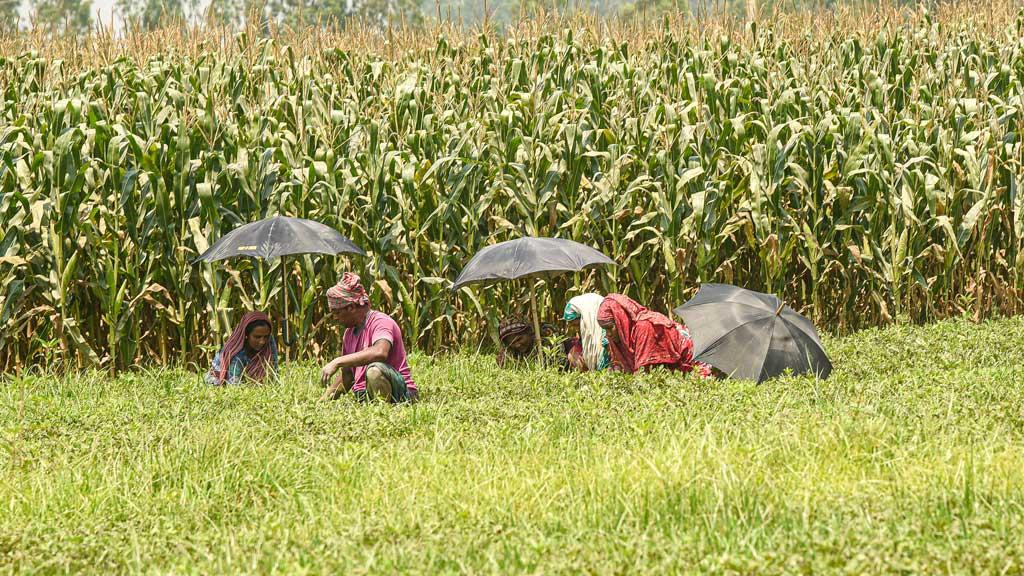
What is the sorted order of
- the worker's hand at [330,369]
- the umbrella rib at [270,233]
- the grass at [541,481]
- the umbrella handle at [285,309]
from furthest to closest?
the umbrella handle at [285,309] < the umbrella rib at [270,233] < the worker's hand at [330,369] < the grass at [541,481]

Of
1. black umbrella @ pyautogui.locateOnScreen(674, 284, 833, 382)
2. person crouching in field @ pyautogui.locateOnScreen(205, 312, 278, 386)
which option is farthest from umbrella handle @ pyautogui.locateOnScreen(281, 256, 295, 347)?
black umbrella @ pyautogui.locateOnScreen(674, 284, 833, 382)

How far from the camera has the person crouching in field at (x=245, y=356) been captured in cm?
902

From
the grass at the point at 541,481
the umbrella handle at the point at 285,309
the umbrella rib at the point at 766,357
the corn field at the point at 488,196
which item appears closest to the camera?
the grass at the point at 541,481

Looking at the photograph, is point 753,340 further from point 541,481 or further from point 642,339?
point 541,481

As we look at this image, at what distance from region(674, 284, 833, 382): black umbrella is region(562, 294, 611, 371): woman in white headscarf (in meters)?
0.81

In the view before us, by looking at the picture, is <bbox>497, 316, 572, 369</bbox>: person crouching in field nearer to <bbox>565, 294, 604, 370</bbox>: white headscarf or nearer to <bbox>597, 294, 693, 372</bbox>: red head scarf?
<bbox>565, 294, 604, 370</bbox>: white headscarf

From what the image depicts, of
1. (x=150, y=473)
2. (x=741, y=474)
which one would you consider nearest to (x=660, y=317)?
(x=741, y=474)

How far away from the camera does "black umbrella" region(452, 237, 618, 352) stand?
883cm

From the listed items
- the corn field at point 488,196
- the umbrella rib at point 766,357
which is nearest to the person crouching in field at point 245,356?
the corn field at point 488,196

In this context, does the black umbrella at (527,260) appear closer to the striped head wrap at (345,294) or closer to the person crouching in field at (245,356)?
the striped head wrap at (345,294)

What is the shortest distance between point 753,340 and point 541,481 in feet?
11.7

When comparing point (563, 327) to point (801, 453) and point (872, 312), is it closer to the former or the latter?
point (872, 312)

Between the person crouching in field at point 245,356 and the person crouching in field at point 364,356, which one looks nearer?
the person crouching in field at point 364,356

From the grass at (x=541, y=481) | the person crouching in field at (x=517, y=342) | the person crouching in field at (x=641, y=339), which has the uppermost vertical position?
the grass at (x=541, y=481)
